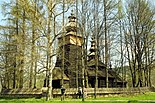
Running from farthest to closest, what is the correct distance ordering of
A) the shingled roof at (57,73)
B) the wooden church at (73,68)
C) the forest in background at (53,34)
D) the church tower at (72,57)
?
the shingled roof at (57,73) < the wooden church at (73,68) < the church tower at (72,57) < the forest in background at (53,34)

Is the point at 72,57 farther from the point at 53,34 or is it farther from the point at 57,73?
the point at 53,34

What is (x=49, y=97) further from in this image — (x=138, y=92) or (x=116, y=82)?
(x=116, y=82)

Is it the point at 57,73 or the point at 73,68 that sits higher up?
the point at 73,68

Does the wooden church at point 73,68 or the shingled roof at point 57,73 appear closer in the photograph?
the wooden church at point 73,68

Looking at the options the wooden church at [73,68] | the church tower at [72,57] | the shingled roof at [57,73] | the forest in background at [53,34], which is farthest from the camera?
the shingled roof at [57,73]

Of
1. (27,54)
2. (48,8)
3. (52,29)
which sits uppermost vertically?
(48,8)

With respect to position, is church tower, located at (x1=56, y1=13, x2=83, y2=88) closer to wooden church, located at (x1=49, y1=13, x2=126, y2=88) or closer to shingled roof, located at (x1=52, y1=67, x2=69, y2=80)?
wooden church, located at (x1=49, y1=13, x2=126, y2=88)

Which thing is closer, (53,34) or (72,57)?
(53,34)

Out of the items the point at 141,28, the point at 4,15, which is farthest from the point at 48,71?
the point at 141,28

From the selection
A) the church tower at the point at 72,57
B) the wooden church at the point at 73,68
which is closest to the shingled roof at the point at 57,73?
the wooden church at the point at 73,68

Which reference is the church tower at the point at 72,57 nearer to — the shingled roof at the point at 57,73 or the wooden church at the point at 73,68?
the wooden church at the point at 73,68

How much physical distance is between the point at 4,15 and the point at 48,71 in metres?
10.4

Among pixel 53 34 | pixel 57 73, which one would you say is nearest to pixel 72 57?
pixel 57 73

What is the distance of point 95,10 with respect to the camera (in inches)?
1284
